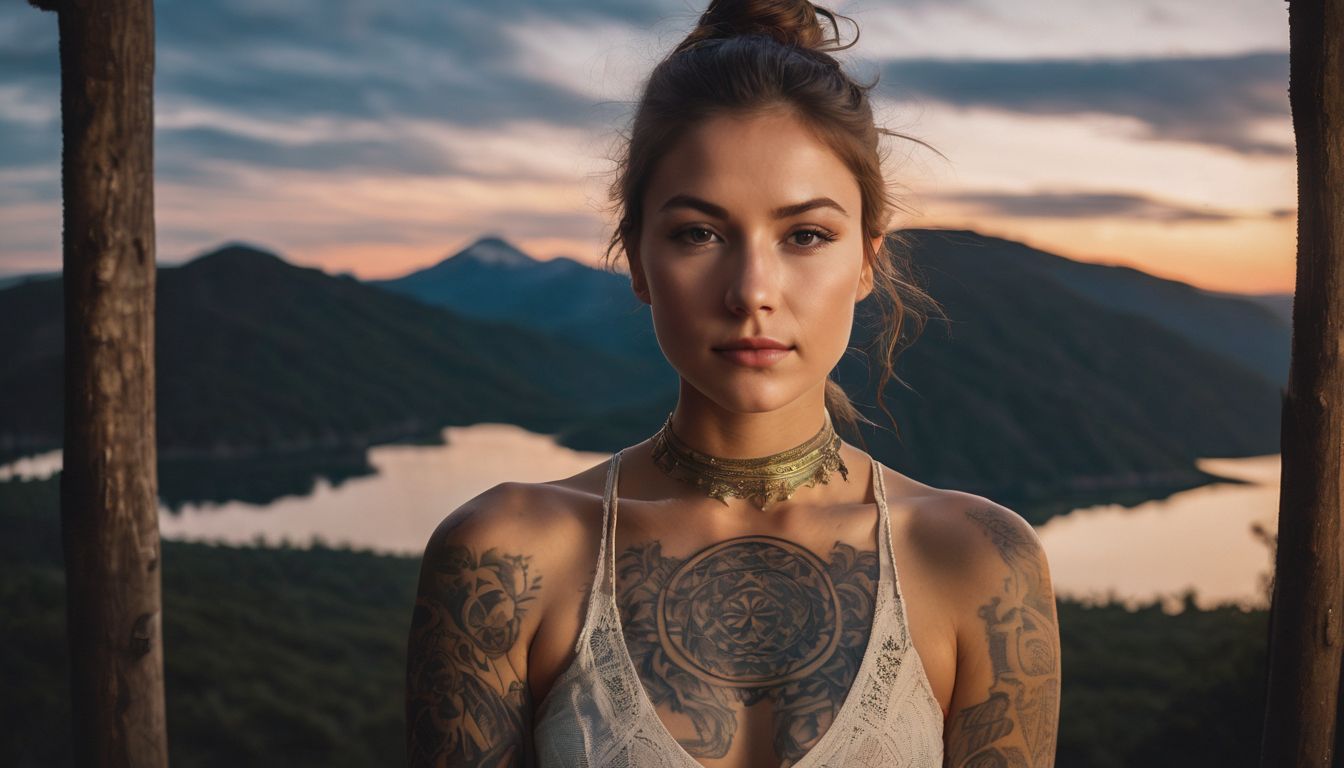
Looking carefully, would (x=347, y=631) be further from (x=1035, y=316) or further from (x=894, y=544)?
(x=1035, y=316)

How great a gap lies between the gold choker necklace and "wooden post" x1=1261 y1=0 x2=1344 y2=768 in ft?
5.96

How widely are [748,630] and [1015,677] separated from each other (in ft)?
1.45

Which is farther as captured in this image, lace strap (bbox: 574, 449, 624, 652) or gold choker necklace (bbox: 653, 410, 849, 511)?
gold choker necklace (bbox: 653, 410, 849, 511)

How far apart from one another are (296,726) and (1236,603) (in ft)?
37.9

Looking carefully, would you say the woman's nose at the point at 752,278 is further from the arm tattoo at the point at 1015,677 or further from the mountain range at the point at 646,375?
the mountain range at the point at 646,375

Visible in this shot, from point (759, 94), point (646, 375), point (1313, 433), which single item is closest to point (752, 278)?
point (759, 94)

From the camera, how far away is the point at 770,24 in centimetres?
200

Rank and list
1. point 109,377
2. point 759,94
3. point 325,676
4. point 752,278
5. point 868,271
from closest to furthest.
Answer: point 752,278, point 759,94, point 868,271, point 109,377, point 325,676

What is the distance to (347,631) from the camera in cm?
1442

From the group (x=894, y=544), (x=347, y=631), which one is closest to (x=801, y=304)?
(x=894, y=544)

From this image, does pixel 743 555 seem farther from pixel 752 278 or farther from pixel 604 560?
pixel 752 278

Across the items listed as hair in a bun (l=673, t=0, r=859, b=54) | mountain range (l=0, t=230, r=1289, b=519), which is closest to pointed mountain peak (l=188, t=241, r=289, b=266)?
mountain range (l=0, t=230, r=1289, b=519)

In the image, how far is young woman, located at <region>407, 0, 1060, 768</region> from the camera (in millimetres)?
1694

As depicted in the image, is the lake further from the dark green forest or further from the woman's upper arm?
the woman's upper arm
